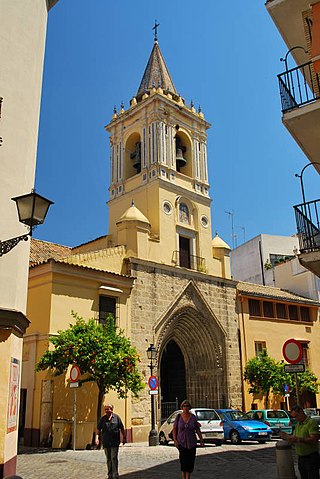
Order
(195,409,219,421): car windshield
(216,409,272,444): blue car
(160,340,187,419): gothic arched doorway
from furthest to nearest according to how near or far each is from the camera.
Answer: (160,340,187,419): gothic arched doorway, (216,409,272,444): blue car, (195,409,219,421): car windshield

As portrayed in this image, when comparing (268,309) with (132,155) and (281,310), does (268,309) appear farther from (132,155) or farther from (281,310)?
(132,155)

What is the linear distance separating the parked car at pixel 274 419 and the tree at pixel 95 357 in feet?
18.5

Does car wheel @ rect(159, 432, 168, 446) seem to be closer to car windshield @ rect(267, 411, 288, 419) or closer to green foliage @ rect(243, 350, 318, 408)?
car windshield @ rect(267, 411, 288, 419)

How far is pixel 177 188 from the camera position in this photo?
2772 cm

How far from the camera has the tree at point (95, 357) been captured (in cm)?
1730

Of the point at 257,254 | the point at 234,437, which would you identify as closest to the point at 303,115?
the point at 234,437

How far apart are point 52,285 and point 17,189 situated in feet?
31.7

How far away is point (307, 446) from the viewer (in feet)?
23.7

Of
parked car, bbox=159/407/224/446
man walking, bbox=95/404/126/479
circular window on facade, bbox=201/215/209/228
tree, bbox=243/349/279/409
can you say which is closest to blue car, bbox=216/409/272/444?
parked car, bbox=159/407/224/446

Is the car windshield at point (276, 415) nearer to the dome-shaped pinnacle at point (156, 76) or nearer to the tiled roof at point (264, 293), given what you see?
the tiled roof at point (264, 293)

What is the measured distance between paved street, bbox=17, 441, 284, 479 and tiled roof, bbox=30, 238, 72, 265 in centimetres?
938

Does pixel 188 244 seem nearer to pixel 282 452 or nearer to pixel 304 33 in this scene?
pixel 304 33

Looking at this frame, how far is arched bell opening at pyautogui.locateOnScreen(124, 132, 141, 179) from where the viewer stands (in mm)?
29386

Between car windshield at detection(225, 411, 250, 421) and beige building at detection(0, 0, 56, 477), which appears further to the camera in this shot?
car windshield at detection(225, 411, 250, 421)
